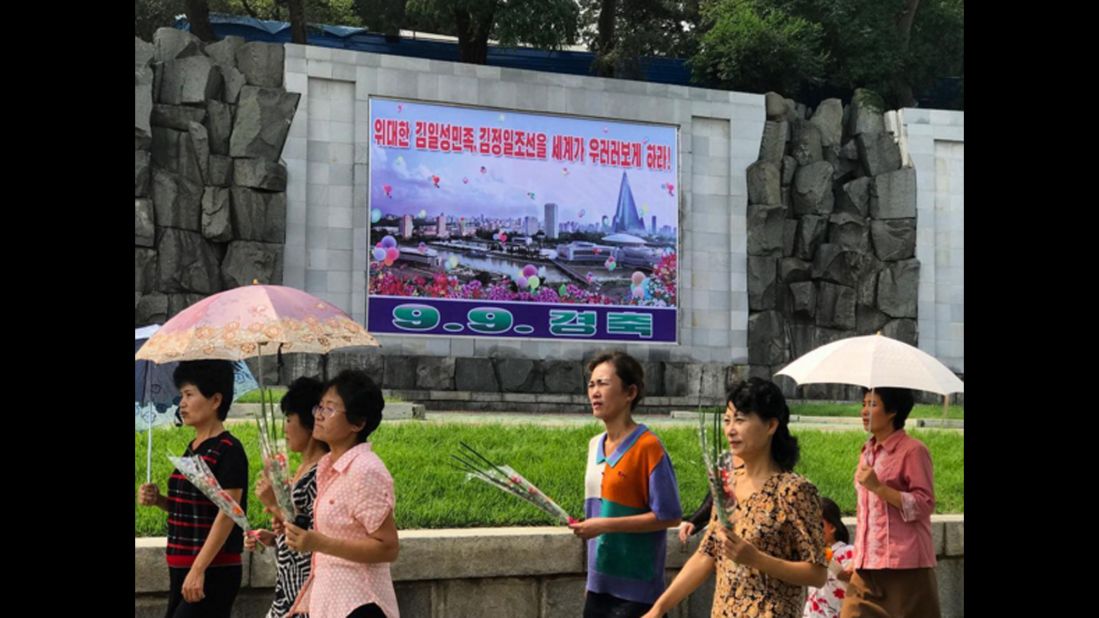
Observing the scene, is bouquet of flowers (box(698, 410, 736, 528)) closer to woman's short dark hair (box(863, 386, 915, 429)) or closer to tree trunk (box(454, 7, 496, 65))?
woman's short dark hair (box(863, 386, 915, 429))

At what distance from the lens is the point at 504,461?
9352 mm

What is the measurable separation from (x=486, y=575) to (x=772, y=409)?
2.49m

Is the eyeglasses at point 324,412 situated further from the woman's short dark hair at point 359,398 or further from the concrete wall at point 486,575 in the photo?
the concrete wall at point 486,575

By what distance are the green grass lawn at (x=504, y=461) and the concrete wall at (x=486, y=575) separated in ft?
2.59

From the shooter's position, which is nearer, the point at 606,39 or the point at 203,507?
the point at 203,507

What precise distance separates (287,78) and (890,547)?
539 inches

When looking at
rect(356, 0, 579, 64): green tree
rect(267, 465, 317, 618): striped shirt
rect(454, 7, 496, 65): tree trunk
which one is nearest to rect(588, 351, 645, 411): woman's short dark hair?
rect(267, 465, 317, 618): striped shirt

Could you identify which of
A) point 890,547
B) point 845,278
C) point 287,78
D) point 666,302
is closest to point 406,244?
point 287,78

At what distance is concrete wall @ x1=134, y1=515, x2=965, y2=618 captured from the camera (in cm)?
568

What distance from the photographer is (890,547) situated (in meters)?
4.77

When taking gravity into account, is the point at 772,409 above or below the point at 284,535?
above

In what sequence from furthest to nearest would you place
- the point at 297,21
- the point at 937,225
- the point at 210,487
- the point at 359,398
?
the point at 937,225, the point at 297,21, the point at 210,487, the point at 359,398

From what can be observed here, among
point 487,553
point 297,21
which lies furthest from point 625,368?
point 297,21

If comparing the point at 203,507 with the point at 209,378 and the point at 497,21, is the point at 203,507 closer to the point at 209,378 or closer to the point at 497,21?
the point at 209,378
